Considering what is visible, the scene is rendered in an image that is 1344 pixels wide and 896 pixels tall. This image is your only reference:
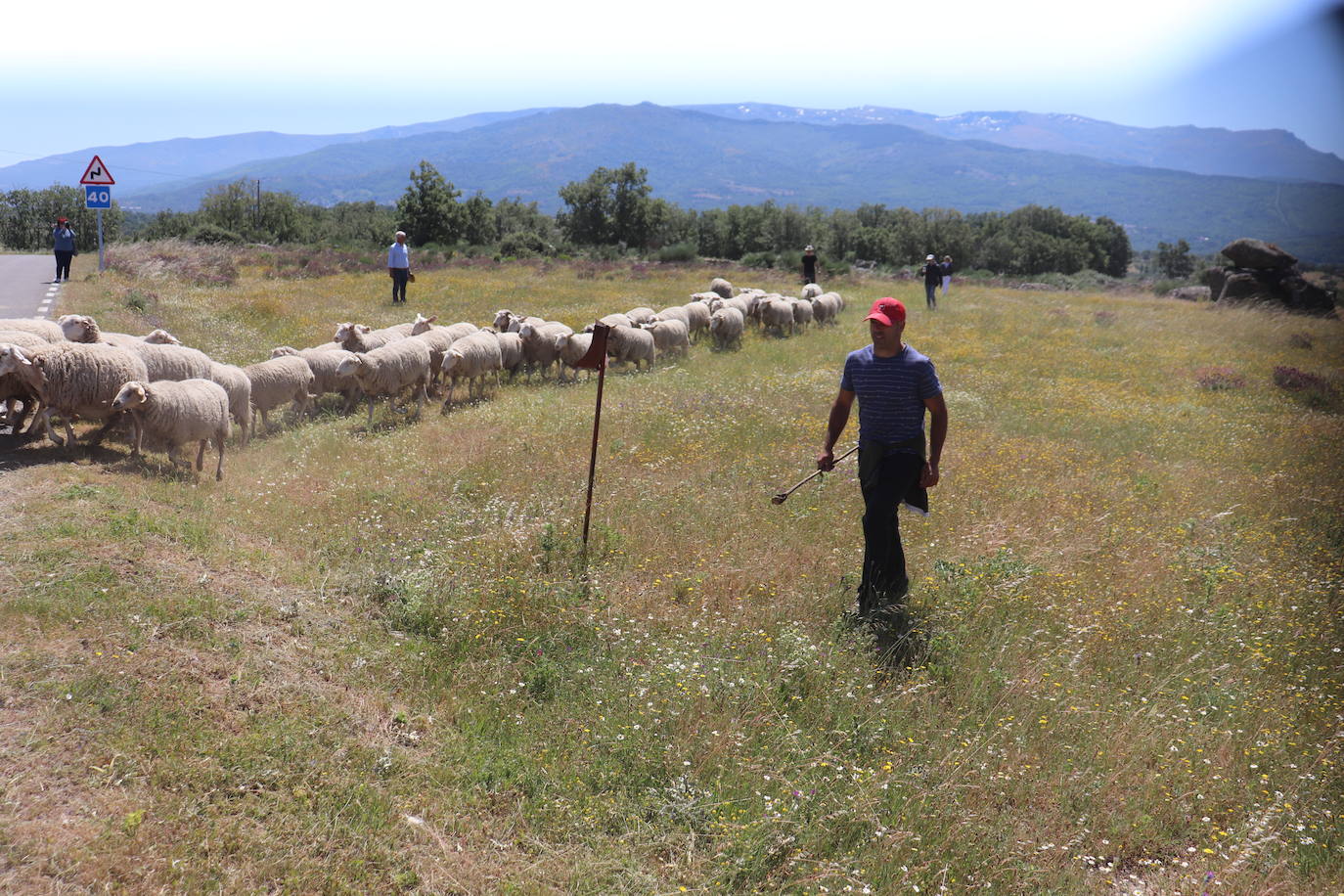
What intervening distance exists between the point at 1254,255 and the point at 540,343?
100 ft

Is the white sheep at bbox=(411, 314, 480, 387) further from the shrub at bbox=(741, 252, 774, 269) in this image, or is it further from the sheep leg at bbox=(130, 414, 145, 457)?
the shrub at bbox=(741, 252, 774, 269)

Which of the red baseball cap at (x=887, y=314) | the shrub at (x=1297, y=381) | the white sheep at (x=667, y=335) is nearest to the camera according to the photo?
the red baseball cap at (x=887, y=314)

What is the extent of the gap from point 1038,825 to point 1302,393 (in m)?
18.4

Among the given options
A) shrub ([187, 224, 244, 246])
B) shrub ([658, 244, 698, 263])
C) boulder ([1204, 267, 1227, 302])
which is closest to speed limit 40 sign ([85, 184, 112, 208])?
shrub ([187, 224, 244, 246])

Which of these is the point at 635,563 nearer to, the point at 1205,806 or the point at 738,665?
the point at 738,665

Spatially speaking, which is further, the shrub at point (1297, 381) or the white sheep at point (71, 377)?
the shrub at point (1297, 381)

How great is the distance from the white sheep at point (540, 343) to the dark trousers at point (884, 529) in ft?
38.0

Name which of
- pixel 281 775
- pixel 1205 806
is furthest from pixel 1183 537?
pixel 281 775

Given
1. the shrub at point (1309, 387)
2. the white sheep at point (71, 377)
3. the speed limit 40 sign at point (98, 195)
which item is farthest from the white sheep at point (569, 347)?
the speed limit 40 sign at point (98, 195)

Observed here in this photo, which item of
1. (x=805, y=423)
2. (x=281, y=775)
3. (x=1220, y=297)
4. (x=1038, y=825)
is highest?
(x=1220, y=297)

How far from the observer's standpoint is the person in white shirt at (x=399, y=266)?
24.7 metres

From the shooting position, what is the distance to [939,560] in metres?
8.13

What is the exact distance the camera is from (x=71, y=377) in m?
9.47

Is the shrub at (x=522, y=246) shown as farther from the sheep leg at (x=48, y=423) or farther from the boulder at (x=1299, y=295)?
the sheep leg at (x=48, y=423)
